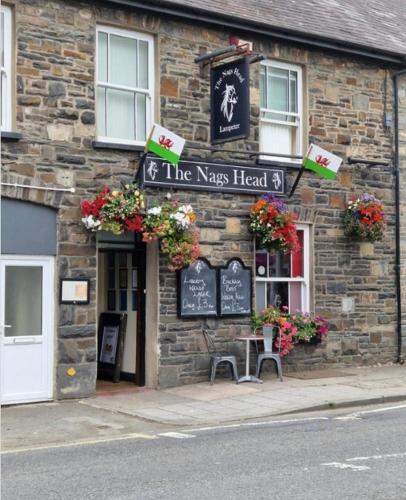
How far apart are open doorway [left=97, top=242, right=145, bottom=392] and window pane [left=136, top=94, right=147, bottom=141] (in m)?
1.79

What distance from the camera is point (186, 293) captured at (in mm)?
13836

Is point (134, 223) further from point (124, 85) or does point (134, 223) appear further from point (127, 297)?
point (124, 85)

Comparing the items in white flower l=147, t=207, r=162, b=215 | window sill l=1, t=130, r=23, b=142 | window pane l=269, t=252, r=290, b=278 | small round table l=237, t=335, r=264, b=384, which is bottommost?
small round table l=237, t=335, r=264, b=384

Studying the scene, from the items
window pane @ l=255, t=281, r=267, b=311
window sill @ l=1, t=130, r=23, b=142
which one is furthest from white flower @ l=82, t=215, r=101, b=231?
window pane @ l=255, t=281, r=267, b=311

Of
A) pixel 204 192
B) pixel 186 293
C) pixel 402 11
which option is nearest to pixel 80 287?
pixel 186 293

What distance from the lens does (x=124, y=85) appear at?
13609mm

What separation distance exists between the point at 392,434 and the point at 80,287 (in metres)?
5.35

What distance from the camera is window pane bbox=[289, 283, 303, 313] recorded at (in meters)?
15.5

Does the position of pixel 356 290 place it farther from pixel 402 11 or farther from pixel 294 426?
pixel 402 11

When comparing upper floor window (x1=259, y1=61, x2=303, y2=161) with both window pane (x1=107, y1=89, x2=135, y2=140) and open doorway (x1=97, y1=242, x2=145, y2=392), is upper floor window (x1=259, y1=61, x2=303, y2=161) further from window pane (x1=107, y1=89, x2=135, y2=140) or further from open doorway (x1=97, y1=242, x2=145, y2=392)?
open doorway (x1=97, y1=242, x2=145, y2=392)

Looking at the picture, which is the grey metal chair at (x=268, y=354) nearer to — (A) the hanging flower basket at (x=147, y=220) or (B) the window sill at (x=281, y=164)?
(A) the hanging flower basket at (x=147, y=220)

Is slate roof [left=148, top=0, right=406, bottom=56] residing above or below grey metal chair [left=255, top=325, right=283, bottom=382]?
above

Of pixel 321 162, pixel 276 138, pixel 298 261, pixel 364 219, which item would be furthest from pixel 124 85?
pixel 364 219

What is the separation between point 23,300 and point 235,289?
3767 millimetres
